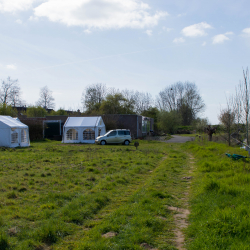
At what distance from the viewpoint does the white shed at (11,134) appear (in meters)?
22.5

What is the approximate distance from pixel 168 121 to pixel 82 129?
95.8 ft

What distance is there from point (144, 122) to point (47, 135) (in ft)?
50.7

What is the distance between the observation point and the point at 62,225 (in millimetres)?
4520

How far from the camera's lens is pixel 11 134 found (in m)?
23.0

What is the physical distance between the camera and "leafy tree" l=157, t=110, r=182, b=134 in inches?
2095

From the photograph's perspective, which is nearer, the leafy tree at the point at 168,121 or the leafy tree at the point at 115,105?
the leafy tree at the point at 115,105

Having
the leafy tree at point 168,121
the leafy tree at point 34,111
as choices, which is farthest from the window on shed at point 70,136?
the leafy tree at point 34,111

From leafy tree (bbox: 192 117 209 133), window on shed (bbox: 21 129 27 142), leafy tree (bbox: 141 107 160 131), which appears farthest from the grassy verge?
leafy tree (bbox: 141 107 160 131)

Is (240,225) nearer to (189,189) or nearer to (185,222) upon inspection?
(185,222)

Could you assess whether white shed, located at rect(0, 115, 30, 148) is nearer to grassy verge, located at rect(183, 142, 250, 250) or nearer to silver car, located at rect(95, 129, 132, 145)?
silver car, located at rect(95, 129, 132, 145)

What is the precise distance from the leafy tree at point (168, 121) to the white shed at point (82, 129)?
27.0 m

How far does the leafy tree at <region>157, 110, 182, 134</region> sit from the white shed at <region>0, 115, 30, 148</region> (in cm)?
3356

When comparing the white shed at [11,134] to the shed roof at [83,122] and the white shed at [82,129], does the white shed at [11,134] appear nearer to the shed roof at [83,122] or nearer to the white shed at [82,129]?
the white shed at [82,129]

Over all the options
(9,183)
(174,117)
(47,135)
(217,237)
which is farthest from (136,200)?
(174,117)
